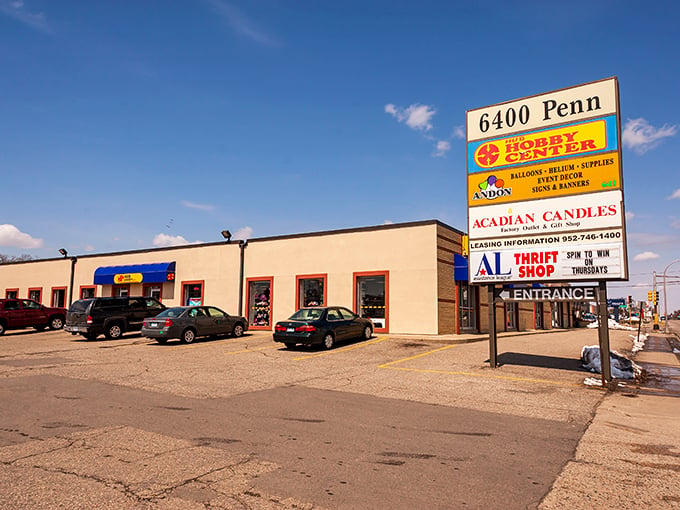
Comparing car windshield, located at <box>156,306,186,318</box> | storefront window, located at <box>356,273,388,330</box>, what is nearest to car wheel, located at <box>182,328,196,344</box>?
car windshield, located at <box>156,306,186,318</box>

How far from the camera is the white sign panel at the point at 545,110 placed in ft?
40.3

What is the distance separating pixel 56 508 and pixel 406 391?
291 inches

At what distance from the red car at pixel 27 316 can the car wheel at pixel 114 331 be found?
743 centimetres

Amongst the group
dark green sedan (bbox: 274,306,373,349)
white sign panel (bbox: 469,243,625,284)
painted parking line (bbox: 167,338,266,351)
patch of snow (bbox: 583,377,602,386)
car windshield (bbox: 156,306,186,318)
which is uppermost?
white sign panel (bbox: 469,243,625,284)

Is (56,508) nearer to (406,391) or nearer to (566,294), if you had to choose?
(406,391)

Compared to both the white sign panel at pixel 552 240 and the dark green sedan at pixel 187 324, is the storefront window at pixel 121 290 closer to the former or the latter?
the dark green sedan at pixel 187 324

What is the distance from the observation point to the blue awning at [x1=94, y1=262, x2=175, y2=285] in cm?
2909

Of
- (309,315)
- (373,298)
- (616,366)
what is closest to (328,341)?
(309,315)

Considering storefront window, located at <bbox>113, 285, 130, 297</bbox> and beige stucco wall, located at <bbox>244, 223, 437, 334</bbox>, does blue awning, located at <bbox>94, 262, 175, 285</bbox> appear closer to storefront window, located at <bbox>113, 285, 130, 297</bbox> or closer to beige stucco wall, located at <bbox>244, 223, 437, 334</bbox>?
storefront window, located at <bbox>113, 285, 130, 297</bbox>

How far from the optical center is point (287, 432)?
6.73 metres

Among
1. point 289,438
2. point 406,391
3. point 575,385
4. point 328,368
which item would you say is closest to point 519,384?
point 575,385

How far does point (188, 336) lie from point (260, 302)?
6.67 meters

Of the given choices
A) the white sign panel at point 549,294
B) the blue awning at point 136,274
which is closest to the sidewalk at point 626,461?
the white sign panel at point 549,294

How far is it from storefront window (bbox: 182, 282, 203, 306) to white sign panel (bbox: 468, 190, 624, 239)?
18.9m
